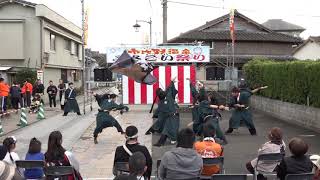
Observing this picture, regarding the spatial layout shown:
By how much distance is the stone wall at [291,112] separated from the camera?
663 inches

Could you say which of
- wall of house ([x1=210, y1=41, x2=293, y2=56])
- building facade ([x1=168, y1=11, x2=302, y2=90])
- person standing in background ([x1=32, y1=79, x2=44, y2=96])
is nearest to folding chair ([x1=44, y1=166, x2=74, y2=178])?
person standing in background ([x1=32, y1=79, x2=44, y2=96])

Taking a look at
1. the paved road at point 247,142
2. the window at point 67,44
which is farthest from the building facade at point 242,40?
the paved road at point 247,142

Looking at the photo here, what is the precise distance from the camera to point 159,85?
2439 cm

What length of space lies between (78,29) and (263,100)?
23339mm

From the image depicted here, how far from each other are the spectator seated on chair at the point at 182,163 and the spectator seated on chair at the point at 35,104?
18.8 meters

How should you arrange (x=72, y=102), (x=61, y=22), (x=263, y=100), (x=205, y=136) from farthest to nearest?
1. (x=61, y=22)
2. (x=263, y=100)
3. (x=72, y=102)
4. (x=205, y=136)

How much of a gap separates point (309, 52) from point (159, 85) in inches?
1152

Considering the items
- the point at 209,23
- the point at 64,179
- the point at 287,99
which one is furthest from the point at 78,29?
the point at 64,179

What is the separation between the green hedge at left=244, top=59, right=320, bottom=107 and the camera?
1694 cm

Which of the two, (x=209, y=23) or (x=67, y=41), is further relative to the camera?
(x=209, y=23)

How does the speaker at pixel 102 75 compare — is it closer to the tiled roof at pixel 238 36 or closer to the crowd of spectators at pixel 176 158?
the crowd of spectators at pixel 176 158

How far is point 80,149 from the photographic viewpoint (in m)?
13.3

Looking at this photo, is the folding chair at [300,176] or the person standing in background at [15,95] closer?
the folding chair at [300,176]

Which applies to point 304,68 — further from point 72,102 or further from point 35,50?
point 35,50
